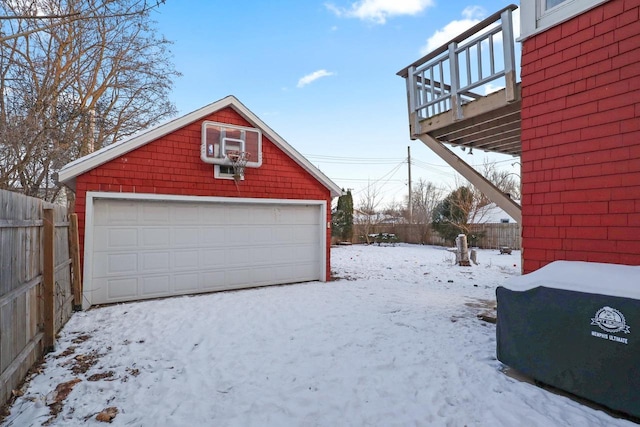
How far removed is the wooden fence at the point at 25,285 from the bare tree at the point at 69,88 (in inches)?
220

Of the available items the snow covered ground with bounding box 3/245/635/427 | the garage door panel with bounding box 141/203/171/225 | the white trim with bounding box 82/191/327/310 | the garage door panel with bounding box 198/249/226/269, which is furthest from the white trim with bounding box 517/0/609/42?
the garage door panel with bounding box 141/203/171/225

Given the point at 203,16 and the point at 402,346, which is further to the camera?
the point at 203,16

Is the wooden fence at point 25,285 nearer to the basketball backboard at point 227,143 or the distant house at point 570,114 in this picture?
the basketball backboard at point 227,143

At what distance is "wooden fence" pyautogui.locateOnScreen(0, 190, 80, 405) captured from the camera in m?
2.76

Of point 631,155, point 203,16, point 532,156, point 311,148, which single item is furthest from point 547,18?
point 311,148

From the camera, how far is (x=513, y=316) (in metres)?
3.19

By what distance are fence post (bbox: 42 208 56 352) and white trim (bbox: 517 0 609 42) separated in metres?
6.06

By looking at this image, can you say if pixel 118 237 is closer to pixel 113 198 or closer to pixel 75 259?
pixel 113 198

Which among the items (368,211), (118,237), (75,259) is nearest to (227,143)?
(118,237)

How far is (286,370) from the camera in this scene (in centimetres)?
346

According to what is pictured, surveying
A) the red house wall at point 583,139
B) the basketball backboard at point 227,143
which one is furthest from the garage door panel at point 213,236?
the red house wall at point 583,139

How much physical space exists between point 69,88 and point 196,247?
9367 mm

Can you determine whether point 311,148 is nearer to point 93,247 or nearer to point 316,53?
point 316,53

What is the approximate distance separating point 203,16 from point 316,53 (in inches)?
156
